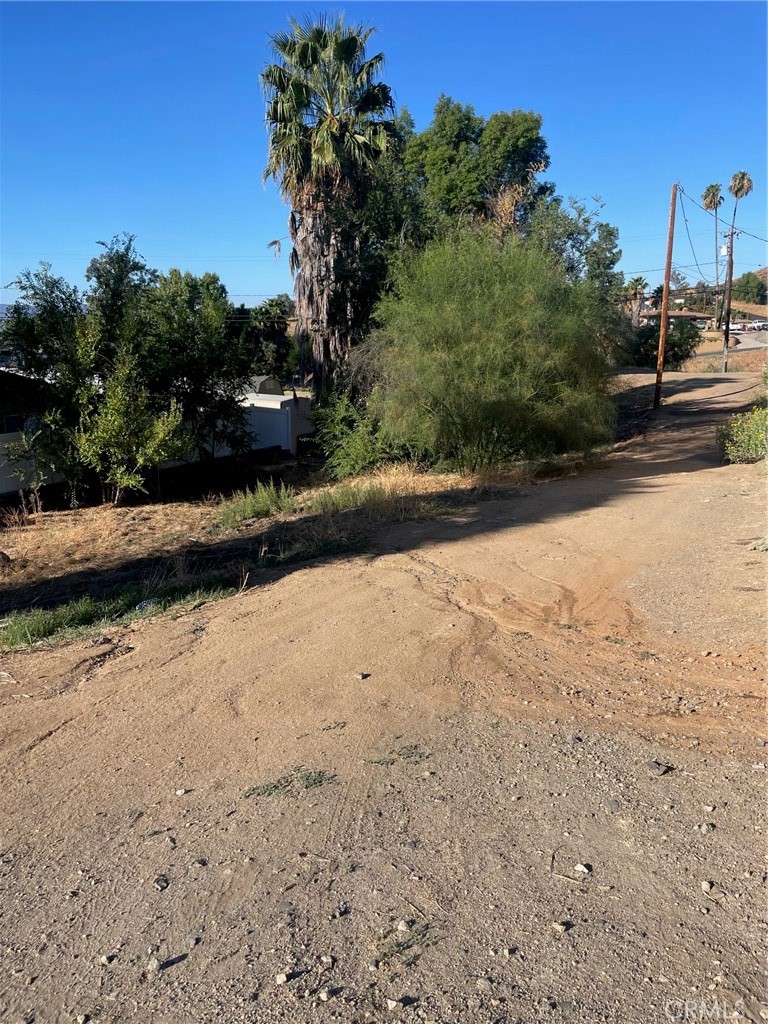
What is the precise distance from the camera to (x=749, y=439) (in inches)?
625

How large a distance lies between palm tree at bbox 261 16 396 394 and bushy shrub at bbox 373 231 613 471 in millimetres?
4588

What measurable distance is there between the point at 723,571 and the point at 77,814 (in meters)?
6.01

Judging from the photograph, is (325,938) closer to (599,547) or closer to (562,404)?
(599,547)

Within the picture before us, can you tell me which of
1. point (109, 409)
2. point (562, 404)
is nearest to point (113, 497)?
point (109, 409)

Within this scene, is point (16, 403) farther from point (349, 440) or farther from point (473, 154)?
point (473, 154)

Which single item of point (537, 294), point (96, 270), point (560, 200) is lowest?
point (537, 294)

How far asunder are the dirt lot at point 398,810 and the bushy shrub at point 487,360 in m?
10.2

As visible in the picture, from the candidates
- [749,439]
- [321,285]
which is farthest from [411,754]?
[321,285]

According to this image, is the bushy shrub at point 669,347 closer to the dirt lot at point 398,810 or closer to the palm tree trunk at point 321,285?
the palm tree trunk at point 321,285

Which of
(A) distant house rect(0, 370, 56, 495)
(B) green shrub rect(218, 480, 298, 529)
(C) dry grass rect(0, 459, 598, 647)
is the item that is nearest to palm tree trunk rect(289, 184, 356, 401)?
(C) dry grass rect(0, 459, 598, 647)

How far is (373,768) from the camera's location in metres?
4.13

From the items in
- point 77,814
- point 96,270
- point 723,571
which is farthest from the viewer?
point 96,270

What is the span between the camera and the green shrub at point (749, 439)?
50.3ft

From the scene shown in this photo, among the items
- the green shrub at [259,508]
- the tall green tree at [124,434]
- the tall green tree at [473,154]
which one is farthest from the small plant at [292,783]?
Answer: the tall green tree at [473,154]
